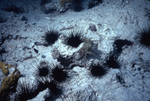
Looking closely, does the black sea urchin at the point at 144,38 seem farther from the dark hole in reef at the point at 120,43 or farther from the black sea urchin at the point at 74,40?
the black sea urchin at the point at 74,40

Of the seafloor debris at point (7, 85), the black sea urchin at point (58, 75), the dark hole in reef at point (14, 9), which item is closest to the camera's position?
the seafloor debris at point (7, 85)

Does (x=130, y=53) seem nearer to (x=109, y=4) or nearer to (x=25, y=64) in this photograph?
(x=109, y=4)

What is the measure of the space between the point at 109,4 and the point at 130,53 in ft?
14.5

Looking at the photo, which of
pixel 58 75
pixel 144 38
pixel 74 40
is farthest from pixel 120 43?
pixel 58 75

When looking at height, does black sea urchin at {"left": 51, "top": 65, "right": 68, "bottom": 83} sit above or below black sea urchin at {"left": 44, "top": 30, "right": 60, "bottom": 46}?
below

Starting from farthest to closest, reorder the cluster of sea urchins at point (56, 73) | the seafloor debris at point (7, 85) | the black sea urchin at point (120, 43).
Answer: the black sea urchin at point (120, 43) → the seafloor debris at point (7, 85) → the cluster of sea urchins at point (56, 73)

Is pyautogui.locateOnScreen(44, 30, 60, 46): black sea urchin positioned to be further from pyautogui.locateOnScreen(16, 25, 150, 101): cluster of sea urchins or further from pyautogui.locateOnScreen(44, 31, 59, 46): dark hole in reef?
pyautogui.locateOnScreen(16, 25, 150, 101): cluster of sea urchins

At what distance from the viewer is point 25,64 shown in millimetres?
4770

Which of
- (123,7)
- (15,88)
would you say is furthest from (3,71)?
(123,7)

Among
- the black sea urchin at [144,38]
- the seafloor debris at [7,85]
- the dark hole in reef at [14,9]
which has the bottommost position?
the seafloor debris at [7,85]

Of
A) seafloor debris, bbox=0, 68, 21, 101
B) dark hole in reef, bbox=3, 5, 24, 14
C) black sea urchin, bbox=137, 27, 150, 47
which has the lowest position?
seafloor debris, bbox=0, 68, 21, 101

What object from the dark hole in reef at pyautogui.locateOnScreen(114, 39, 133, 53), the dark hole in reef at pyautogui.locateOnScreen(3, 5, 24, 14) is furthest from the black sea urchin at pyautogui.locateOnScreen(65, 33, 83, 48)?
the dark hole in reef at pyautogui.locateOnScreen(3, 5, 24, 14)

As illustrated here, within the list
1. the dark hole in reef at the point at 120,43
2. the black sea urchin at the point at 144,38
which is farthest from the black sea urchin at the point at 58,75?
the black sea urchin at the point at 144,38

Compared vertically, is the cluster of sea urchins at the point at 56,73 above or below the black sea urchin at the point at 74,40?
below
